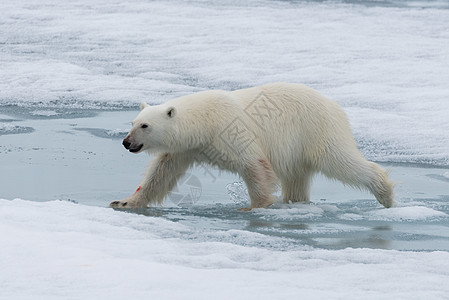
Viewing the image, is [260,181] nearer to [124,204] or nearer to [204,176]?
[124,204]

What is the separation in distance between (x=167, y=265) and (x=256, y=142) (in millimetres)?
2172

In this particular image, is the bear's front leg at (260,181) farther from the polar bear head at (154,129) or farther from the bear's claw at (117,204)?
the bear's claw at (117,204)

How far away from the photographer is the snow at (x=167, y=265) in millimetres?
3643

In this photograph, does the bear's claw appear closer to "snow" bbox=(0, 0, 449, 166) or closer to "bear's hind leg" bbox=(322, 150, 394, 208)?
"bear's hind leg" bbox=(322, 150, 394, 208)

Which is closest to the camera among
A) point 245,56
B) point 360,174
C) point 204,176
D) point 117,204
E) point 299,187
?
point 117,204

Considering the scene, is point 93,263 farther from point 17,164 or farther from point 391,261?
point 17,164

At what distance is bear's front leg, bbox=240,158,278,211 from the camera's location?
596cm

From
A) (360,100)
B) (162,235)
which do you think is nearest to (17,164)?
(162,235)

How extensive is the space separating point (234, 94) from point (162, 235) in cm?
164

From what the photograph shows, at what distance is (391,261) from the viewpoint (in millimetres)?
4500

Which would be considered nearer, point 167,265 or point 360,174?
point 167,265

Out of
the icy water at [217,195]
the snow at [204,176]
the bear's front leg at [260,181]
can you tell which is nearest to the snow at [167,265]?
the snow at [204,176]

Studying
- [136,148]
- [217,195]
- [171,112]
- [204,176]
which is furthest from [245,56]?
[136,148]

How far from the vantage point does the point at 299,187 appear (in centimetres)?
641
